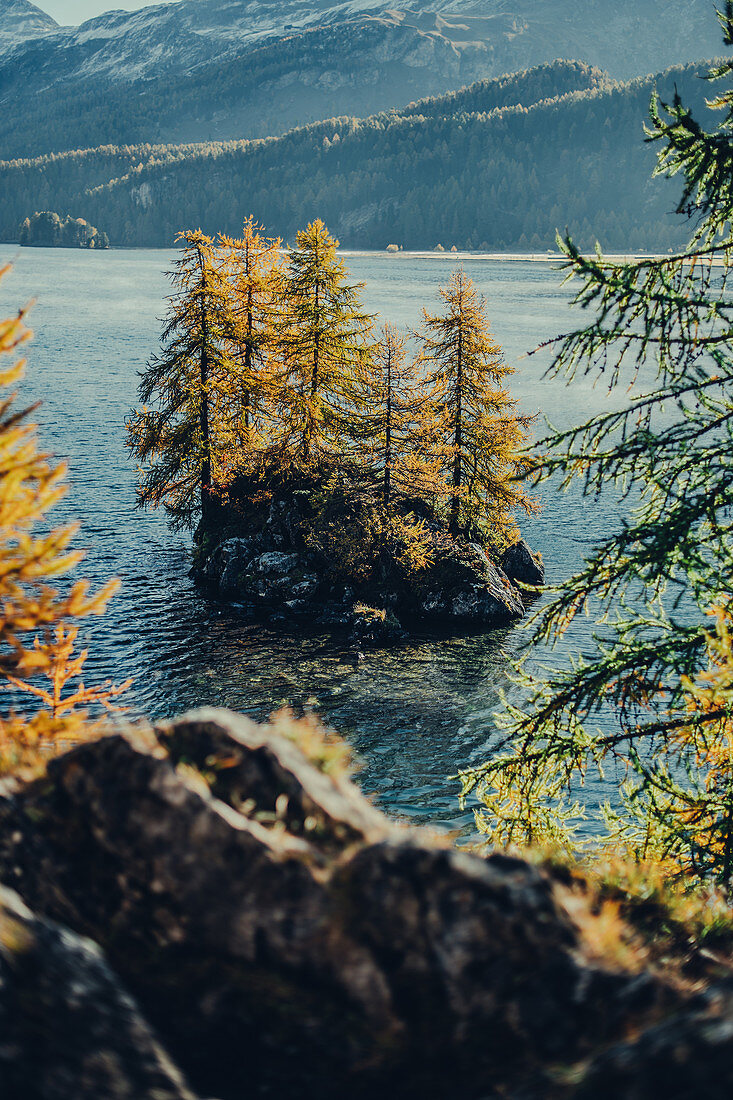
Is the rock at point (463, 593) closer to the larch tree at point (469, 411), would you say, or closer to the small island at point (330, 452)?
the small island at point (330, 452)

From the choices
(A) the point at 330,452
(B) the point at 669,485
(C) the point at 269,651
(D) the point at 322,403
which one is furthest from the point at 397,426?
(B) the point at 669,485

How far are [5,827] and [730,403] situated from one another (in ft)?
23.7

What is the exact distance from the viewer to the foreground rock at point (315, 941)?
15.2 ft

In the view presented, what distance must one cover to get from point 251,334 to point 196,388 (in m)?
3.75

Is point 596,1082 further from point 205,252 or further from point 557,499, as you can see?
point 557,499

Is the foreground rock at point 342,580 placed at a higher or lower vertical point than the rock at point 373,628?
higher

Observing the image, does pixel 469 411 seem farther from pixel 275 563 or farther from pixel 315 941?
pixel 315 941

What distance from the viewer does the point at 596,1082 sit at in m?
4.14

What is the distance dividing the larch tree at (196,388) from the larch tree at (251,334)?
0.43 m

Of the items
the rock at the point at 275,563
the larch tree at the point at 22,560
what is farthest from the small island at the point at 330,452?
the larch tree at the point at 22,560

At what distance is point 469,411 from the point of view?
1353 inches

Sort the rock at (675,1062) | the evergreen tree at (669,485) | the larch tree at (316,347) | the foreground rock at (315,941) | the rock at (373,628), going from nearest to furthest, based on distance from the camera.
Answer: the rock at (675,1062)
the foreground rock at (315,941)
the evergreen tree at (669,485)
the rock at (373,628)
the larch tree at (316,347)

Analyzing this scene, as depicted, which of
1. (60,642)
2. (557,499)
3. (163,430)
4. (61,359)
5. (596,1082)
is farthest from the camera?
(61,359)

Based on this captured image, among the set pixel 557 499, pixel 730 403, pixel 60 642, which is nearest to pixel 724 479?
pixel 730 403
